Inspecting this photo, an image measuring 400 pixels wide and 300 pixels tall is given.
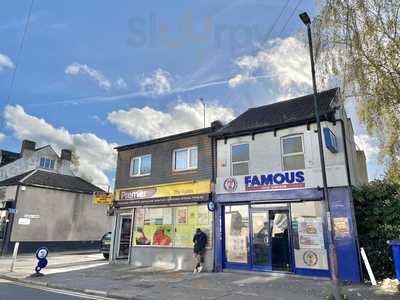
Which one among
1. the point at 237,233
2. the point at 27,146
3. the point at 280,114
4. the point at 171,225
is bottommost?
the point at 237,233

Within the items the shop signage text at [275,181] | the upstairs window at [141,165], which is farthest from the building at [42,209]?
the shop signage text at [275,181]

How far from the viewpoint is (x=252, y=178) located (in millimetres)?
13836

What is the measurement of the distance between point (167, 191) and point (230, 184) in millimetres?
3621

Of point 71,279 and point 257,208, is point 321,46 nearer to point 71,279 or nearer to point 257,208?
point 257,208

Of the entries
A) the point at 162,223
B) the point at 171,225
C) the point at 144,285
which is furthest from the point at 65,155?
the point at 144,285

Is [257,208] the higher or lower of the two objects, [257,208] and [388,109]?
the lower

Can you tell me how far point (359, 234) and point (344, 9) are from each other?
8.16 metres

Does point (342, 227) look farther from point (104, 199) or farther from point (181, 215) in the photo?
point (104, 199)

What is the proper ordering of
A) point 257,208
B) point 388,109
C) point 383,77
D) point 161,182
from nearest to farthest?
1. point 383,77
2. point 388,109
3. point 257,208
4. point 161,182

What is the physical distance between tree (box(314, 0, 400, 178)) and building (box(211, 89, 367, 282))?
154 cm

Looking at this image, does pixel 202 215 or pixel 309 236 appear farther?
pixel 202 215

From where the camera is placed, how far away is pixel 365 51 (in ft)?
35.4

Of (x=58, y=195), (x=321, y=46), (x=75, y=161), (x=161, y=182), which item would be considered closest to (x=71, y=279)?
(x=161, y=182)

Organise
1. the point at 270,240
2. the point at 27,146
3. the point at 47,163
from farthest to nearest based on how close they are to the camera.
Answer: the point at 47,163, the point at 27,146, the point at 270,240
